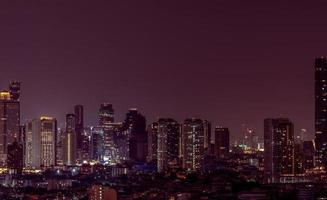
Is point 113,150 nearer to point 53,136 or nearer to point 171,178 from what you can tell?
point 53,136

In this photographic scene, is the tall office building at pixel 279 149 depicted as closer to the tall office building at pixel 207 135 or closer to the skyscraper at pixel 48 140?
the tall office building at pixel 207 135

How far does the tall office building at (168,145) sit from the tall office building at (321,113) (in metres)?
9.16

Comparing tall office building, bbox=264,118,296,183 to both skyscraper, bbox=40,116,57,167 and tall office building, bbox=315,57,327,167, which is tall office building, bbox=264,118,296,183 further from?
skyscraper, bbox=40,116,57,167

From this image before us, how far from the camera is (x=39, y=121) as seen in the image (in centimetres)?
6366

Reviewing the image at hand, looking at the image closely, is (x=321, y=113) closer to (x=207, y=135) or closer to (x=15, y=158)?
(x=207, y=135)

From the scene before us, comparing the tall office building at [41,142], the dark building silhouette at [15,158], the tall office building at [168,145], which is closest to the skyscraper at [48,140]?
the tall office building at [41,142]

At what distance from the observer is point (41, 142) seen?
202 feet

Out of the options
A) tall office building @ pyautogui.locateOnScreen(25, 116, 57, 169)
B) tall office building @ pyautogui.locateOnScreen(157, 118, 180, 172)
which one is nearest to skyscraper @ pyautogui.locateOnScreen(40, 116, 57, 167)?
tall office building @ pyautogui.locateOnScreen(25, 116, 57, 169)

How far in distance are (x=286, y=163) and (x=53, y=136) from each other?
20295mm

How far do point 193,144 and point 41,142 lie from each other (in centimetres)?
1153

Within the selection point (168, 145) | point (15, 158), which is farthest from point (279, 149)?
point (15, 158)

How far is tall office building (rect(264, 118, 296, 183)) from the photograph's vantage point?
47469mm

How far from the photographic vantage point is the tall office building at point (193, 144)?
5438 centimetres

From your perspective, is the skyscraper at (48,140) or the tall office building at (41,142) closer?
the tall office building at (41,142)
